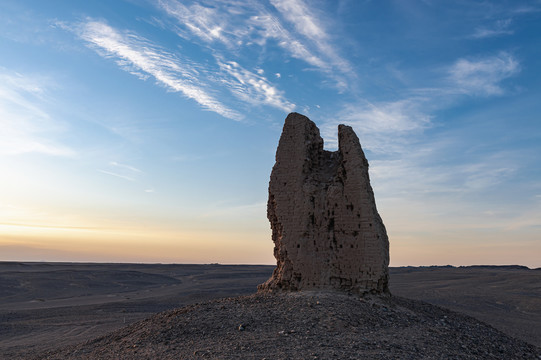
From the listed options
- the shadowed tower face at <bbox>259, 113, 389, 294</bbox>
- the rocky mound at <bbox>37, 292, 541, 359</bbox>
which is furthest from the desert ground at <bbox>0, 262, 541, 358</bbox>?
the shadowed tower face at <bbox>259, 113, 389, 294</bbox>

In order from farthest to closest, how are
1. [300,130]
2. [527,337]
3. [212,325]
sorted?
[527,337] → [300,130] → [212,325]

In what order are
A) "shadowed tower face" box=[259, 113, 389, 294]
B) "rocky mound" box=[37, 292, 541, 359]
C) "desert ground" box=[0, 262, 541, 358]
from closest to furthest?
"rocky mound" box=[37, 292, 541, 359] < "shadowed tower face" box=[259, 113, 389, 294] < "desert ground" box=[0, 262, 541, 358]

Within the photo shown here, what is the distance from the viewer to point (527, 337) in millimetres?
18266

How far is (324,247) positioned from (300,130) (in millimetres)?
3462

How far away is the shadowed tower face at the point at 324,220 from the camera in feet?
38.0

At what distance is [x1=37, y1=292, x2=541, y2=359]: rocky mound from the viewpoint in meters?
7.98

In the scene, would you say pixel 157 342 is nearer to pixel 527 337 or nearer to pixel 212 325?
pixel 212 325

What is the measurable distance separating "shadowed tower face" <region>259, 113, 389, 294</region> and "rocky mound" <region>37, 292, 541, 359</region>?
2.20 ft

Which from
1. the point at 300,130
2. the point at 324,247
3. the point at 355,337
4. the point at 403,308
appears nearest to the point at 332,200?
the point at 324,247

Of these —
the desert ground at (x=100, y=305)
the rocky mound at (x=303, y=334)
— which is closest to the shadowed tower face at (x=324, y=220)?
the rocky mound at (x=303, y=334)

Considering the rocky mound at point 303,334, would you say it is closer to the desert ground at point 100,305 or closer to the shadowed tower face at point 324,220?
the shadowed tower face at point 324,220

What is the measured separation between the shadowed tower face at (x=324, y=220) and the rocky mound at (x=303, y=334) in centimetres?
67

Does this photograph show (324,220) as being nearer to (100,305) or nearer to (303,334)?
(303,334)

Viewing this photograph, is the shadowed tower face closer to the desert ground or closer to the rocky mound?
the rocky mound
